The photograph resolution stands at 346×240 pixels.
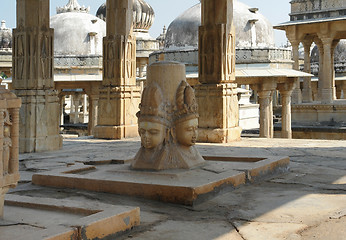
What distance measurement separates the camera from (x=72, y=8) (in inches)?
956

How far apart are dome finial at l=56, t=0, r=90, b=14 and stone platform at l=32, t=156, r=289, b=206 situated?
65.8ft

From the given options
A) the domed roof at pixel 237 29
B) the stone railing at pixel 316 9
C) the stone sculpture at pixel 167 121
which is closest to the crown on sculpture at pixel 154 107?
the stone sculpture at pixel 167 121

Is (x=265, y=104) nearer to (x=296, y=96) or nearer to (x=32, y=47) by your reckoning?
(x=296, y=96)

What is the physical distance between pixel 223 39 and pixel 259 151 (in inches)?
84.1

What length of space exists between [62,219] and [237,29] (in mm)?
12728

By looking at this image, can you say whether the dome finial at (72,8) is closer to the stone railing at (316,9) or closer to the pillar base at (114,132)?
the stone railing at (316,9)

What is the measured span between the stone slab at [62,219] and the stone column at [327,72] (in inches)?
714

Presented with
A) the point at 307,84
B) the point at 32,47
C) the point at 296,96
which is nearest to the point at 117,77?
the point at 32,47

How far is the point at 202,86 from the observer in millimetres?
8484

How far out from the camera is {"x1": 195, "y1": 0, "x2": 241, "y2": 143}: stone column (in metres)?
8.36

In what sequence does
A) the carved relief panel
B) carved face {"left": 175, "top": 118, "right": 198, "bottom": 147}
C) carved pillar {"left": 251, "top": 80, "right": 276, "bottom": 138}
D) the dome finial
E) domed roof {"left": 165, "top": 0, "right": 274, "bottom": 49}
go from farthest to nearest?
the dome finial < domed roof {"left": 165, "top": 0, "right": 274, "bottom": 49} < carved pillar {"left": 251, "top": 80, "right": 276, "bottom": 138} < the carved relief panel < carved face {"left": 175, "top": 118, "right": 198, "bottom": 147}

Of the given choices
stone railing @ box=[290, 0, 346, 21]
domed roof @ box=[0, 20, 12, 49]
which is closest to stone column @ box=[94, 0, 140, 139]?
stone railing @ box=[290, 0, 346, 21]

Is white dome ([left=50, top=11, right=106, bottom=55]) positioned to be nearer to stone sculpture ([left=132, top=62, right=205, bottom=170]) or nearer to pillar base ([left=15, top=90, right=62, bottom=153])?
pillar base ([left=15, top=90, right=62, bottom=153])

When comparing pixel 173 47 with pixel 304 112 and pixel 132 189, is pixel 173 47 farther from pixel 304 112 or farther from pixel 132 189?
pixel 132 189
